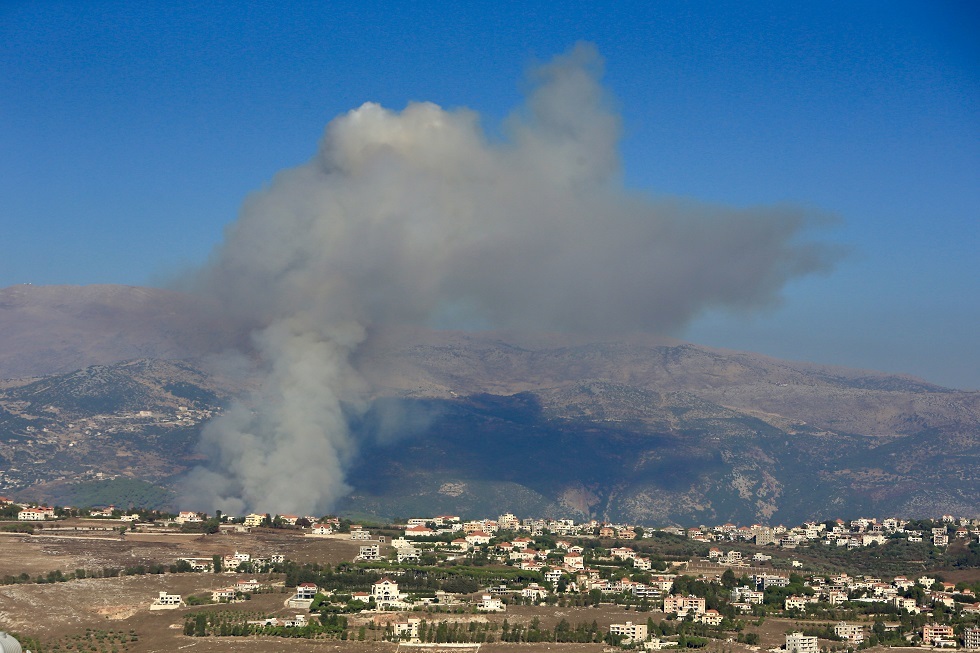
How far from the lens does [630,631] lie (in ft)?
207

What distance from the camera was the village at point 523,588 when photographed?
63.1m

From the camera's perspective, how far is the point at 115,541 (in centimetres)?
8044

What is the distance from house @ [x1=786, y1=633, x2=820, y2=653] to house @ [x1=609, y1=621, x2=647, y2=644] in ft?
18.9

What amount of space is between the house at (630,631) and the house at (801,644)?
5771mm

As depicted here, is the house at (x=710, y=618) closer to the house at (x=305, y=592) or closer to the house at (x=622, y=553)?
the house at (x=305, y=592)

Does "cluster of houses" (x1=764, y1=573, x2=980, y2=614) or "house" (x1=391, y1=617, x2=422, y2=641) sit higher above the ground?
"cluster of houses" (x1=764, y1=573, x2=980, y2=614)

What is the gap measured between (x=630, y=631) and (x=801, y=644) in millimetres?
6831

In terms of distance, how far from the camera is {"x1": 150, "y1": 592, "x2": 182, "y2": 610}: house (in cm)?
6606

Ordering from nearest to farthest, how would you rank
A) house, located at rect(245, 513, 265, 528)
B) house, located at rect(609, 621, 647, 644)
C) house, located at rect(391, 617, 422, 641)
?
house, located at rect(391, 617, 422, 641)
house, located at rect(609, 621, 647, 644)
house, located at rect(245, 513, 265, 528)

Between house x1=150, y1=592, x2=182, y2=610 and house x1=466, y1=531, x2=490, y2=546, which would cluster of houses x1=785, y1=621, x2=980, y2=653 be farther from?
house x1=466, y1=531, x2=490, y2=546

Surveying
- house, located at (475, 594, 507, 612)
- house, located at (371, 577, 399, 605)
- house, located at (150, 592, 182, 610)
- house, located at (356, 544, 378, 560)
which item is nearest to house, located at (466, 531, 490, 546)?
house, located at (356, 544, 378, 560)

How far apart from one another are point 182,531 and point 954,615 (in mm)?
43334

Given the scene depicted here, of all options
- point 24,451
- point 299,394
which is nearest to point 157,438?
point 24,451

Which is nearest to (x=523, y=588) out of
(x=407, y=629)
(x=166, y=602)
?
(x=407, y=629)
